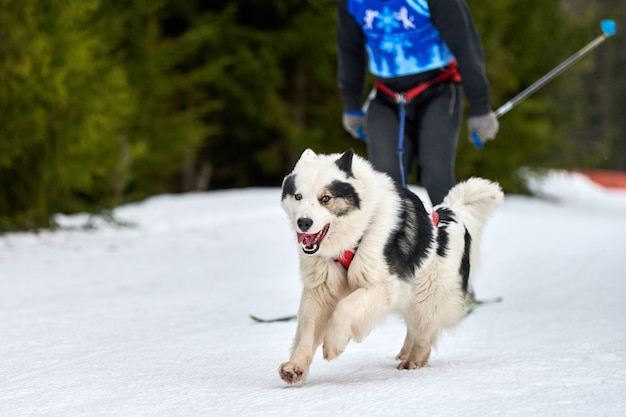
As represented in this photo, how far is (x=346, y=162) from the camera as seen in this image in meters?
3.58

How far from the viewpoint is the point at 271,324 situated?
505 centimetres

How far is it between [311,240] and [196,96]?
11.5m

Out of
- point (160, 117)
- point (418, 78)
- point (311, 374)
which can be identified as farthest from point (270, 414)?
point (160, 117)

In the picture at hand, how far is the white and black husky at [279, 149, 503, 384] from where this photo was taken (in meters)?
3.42

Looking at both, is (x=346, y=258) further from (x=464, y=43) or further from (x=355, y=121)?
(x=355, y=121)

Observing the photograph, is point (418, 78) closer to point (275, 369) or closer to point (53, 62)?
point (275, 369)

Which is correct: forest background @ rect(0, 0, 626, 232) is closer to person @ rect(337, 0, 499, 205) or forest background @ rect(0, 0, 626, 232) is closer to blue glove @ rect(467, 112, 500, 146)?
person @ rect(337, 0, 499, 205)

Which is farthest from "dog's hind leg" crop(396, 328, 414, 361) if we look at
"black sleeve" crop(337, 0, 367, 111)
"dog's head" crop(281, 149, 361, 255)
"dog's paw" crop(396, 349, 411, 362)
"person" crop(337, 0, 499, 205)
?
"black sleeve" crop(337, 0, 367, 111)

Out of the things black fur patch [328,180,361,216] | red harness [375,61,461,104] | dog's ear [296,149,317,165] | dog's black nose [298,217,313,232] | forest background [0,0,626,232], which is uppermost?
red harness [375,61,461,104]

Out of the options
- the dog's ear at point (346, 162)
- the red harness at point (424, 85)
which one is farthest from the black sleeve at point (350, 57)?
the dog's ear at point (346, 162)

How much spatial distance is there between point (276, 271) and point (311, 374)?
403cm

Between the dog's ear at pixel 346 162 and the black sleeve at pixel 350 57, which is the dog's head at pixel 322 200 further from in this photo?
the black sleeve at pixel 350 57

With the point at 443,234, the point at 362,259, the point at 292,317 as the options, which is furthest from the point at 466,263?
the point at 292,317

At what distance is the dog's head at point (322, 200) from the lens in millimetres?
3439
